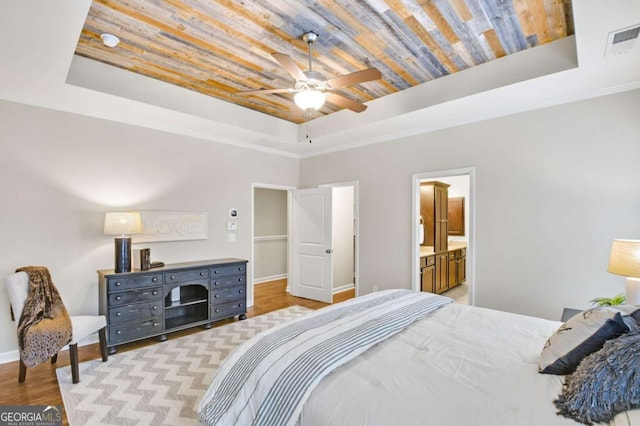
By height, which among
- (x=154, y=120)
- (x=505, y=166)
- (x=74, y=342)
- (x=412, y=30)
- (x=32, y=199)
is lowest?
(x=74, y=342)

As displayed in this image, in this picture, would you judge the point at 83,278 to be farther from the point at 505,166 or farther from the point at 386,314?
the point at 505,166

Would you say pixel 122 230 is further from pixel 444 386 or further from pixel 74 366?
pixel 444 386

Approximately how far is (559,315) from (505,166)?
166 centimetres

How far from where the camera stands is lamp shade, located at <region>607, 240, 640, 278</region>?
214 cm

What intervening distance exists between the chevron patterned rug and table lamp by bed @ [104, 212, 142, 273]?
935 millimetres

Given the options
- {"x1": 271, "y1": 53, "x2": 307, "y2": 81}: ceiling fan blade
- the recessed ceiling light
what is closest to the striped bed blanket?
{"x1": 271, "y1": 53, "x2": 307, "y2": 81}: ceiling fan blade

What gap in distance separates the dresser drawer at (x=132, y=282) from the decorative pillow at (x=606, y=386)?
3.66m

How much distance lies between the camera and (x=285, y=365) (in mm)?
1562

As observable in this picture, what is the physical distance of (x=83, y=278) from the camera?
Result: 3514mm

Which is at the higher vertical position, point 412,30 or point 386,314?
point 412,30

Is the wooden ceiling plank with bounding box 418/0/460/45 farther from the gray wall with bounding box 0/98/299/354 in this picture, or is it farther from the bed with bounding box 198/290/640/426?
the gray wall with bounding box 0/98/299/354

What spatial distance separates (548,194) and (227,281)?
393 centimetres

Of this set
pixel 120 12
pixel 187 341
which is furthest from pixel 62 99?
pixel 187 341

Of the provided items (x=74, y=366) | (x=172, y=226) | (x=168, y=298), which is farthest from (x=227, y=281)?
(x=74, y=366)
